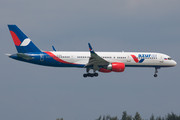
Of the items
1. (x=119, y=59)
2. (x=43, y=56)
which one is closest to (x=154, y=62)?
(x=119, y=59)

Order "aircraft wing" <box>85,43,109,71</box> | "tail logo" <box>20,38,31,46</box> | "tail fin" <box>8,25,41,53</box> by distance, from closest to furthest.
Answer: "aircraft wing" <box>85,43,109,71</box> < "tail fin" <box>8,25,41,53</box> < "tail logo" <box>20,38,31,46</box>

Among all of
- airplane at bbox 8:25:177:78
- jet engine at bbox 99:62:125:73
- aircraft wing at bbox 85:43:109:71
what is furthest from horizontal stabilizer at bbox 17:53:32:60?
jet engine at bbox 99:62:125:73

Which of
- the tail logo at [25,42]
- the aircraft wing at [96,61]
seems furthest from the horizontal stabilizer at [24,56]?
the aircraft wing at [96,61]

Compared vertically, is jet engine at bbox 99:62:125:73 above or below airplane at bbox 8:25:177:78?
below

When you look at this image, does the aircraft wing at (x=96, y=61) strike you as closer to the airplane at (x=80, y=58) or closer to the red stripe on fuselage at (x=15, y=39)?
the airplane at (x=80, y=58)

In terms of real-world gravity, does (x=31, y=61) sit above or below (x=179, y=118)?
above

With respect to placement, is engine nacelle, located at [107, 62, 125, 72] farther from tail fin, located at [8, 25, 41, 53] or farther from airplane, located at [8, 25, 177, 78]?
tail fin, located at [8, 25, 41, 53]

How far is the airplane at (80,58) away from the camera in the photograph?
79438mm

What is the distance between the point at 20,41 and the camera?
3199 inches

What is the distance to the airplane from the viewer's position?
3127 inches

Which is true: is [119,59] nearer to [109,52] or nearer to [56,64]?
[109,52]

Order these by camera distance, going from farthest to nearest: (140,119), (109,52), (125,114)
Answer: (125,114) < (140,119) < (109,52)

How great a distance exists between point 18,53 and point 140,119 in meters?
41.0

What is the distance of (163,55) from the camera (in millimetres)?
86375
